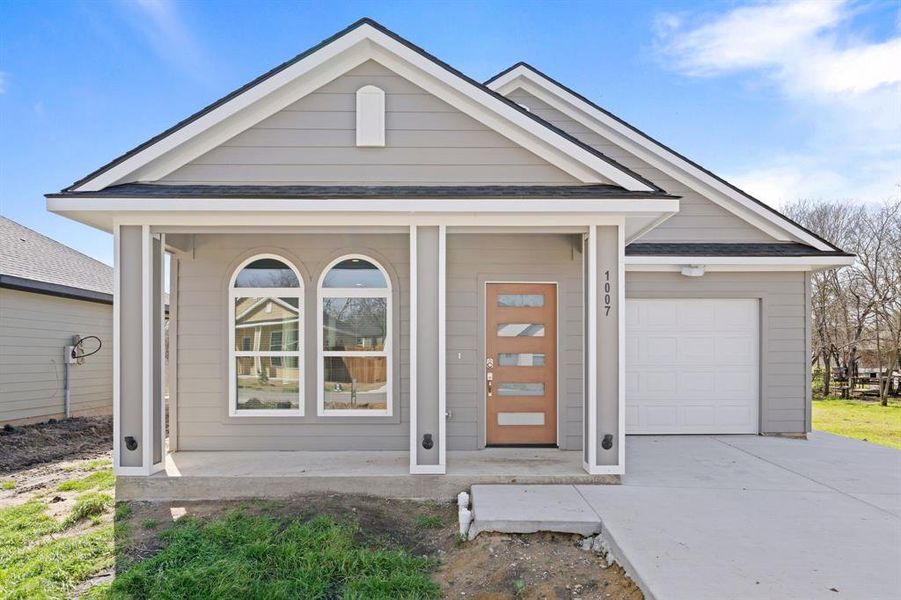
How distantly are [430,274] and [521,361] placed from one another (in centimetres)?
202

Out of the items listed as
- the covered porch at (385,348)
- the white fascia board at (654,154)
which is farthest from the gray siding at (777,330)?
the covered porch at (385,348)

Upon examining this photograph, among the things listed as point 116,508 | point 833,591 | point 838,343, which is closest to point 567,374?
point 833,591

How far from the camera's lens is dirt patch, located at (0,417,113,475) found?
7.42 m

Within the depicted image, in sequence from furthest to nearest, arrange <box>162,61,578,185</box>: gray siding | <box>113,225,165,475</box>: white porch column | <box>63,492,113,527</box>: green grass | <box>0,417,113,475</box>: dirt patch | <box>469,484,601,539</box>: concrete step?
<box>0,417,113,475</box>: dirt patch → <box>162,61,578,185</box>: gray siding → <box>113,225,165,475</box>: white porch column → <box>63,492,113,527</box>: green grass → <box>469,484,601,539</box>: concrete step

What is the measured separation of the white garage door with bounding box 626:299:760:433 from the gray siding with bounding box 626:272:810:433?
0.14 meters

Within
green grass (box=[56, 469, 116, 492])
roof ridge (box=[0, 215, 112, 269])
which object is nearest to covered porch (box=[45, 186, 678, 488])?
green grass (box=[56, 469, 116, 492])

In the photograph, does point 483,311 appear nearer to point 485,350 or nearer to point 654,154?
Answer: point 485,350

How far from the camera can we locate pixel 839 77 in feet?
28.3

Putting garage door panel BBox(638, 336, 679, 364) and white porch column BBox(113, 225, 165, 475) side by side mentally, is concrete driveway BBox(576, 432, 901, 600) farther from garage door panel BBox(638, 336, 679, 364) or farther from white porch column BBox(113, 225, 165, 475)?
white porch column BBox(113, 225, 165, 475)

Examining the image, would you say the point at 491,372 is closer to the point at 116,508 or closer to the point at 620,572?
the point at 620,572

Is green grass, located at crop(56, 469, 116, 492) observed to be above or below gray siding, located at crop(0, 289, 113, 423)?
below

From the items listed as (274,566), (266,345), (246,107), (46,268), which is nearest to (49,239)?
(46,268)

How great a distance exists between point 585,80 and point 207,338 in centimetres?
1124

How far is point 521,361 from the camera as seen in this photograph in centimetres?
659
